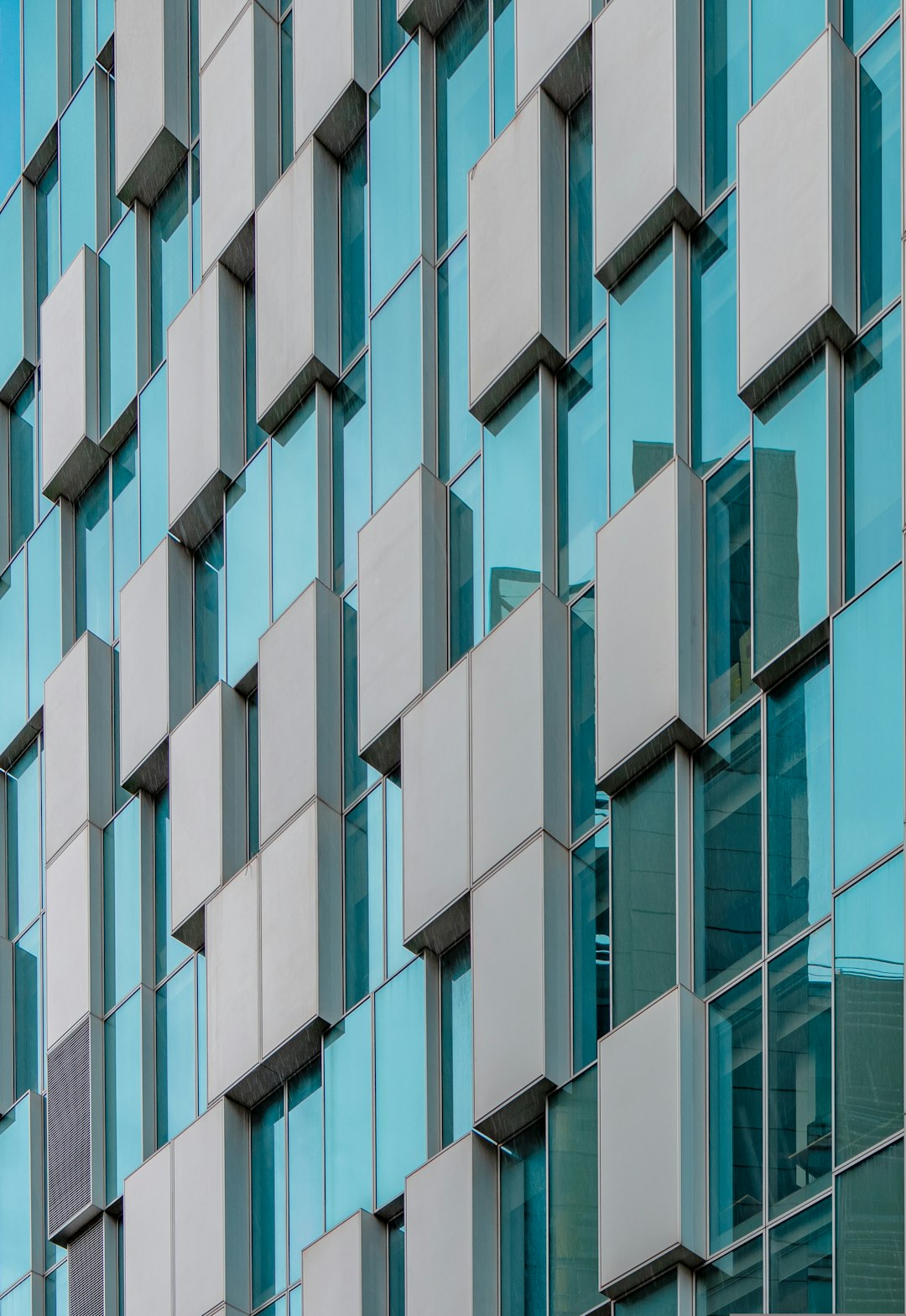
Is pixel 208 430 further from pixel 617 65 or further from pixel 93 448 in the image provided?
pixel 617 65

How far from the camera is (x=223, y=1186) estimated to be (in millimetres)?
30062

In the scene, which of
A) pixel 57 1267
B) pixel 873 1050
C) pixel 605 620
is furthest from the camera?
pixel 57 1267

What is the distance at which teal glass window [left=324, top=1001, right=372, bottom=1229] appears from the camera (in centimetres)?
2734

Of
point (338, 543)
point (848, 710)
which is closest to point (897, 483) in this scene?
point (848, 710)

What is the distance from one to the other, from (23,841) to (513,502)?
15.6 metres

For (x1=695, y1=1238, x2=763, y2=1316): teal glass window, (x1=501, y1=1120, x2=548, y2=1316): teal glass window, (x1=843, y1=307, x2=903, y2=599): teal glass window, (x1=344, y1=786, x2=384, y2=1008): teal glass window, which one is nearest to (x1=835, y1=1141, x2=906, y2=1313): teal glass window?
(x1=695, y1=1238, x2=763, y2=1316): teal glass window

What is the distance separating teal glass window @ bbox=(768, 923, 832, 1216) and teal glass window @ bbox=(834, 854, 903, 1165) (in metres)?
0.31

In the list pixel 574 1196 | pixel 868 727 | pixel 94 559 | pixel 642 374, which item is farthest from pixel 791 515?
pixel 94 559

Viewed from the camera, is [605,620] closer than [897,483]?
No

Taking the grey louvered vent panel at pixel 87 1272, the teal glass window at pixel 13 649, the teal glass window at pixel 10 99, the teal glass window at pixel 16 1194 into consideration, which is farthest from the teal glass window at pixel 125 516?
the grey louvered vent panel at pixel 87 1272

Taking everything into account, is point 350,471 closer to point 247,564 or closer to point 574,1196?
point 247,564

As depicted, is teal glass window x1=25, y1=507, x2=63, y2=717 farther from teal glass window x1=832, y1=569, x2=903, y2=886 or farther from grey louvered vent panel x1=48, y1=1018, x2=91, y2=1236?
teal glass window x1=832, y1=569, x2=903, y2=886

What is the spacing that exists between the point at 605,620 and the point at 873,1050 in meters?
5.31

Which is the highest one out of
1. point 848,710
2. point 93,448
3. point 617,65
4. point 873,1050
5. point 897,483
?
point 93,448
